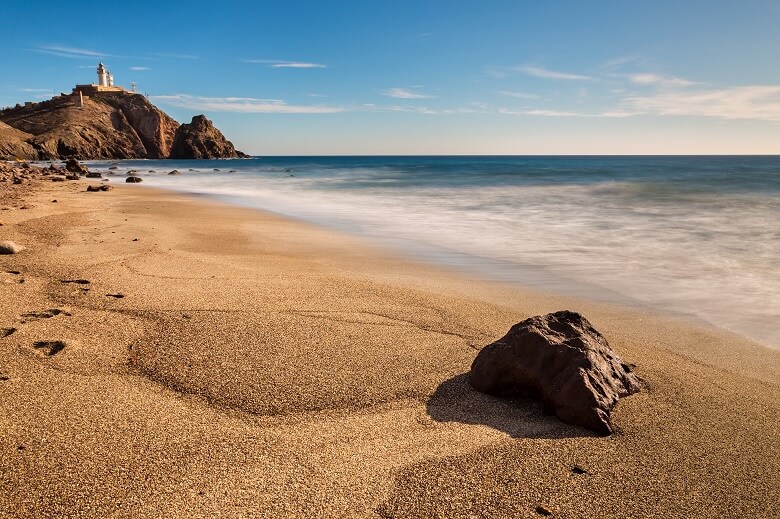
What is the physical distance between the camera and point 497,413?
295cm

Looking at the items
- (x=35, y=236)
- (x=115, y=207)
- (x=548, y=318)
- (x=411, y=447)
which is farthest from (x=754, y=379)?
(x=115, y=207)

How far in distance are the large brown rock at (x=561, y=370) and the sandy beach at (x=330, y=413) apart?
0.09m

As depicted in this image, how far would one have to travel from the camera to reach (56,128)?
240ft

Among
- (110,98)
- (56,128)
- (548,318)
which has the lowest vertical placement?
(548,318)

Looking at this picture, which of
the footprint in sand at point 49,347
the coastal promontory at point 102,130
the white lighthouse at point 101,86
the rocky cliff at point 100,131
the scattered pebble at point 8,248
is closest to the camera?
the footprint in sand at point 49,347

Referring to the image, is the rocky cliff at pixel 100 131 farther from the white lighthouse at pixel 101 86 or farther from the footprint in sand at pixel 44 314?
the footprint in sand at pixel 44 314

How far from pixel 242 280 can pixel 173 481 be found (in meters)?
3.47

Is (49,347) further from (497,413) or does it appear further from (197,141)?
(197,141)

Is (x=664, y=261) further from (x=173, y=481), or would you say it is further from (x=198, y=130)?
(x=198, y=130)

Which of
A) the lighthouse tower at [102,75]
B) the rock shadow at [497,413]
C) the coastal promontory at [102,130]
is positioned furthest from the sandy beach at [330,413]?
the lighthouse tower at [102,75]

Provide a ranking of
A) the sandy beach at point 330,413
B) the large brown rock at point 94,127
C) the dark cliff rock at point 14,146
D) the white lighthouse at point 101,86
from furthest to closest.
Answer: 1. the white lighthouse at point 101,86
2. the large brown rock at point 94,127
3. the dark cliff rock at point 14,146
4. the sandy beach at point 330,413

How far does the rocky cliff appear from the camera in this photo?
63.2 m

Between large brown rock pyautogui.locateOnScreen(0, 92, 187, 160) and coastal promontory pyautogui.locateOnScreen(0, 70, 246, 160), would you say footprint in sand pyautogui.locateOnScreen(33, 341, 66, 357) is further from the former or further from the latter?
large brown rock pyautogui.locateOnScreen(0, 92, 187, 160)

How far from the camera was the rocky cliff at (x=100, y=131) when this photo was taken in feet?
207
